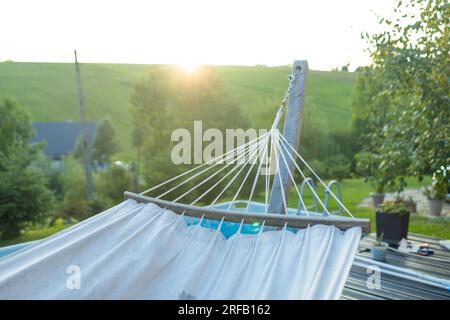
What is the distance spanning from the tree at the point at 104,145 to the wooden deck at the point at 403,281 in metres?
18.9

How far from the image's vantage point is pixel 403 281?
2.67 metres

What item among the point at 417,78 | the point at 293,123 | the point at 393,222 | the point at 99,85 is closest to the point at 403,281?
the point at 393,222

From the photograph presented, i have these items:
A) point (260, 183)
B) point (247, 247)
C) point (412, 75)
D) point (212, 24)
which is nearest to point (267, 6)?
point (212, 24)

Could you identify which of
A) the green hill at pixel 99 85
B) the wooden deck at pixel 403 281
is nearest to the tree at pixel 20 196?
the wooden deck at pixel 403 281

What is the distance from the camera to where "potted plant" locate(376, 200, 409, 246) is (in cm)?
358

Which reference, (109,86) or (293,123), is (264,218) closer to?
(293,123)

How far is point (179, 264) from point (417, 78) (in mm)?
2525

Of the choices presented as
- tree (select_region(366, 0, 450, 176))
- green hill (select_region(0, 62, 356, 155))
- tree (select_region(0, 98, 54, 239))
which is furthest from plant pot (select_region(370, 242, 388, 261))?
green hill (select_region(0, 62, 356, 155))

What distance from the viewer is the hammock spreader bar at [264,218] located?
64.0 inches

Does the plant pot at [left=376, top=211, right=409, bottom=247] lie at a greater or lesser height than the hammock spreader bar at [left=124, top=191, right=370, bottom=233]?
lesser

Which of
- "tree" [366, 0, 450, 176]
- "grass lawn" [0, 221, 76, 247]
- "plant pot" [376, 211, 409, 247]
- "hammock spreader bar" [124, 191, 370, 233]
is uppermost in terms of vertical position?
"tree" [366, 0, 450, 176]

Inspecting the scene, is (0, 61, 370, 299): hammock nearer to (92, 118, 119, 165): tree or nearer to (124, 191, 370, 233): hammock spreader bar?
(124, 191, 370, 233): hammock spreader bar

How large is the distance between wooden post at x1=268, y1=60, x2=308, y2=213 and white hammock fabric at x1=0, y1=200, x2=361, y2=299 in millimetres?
792
